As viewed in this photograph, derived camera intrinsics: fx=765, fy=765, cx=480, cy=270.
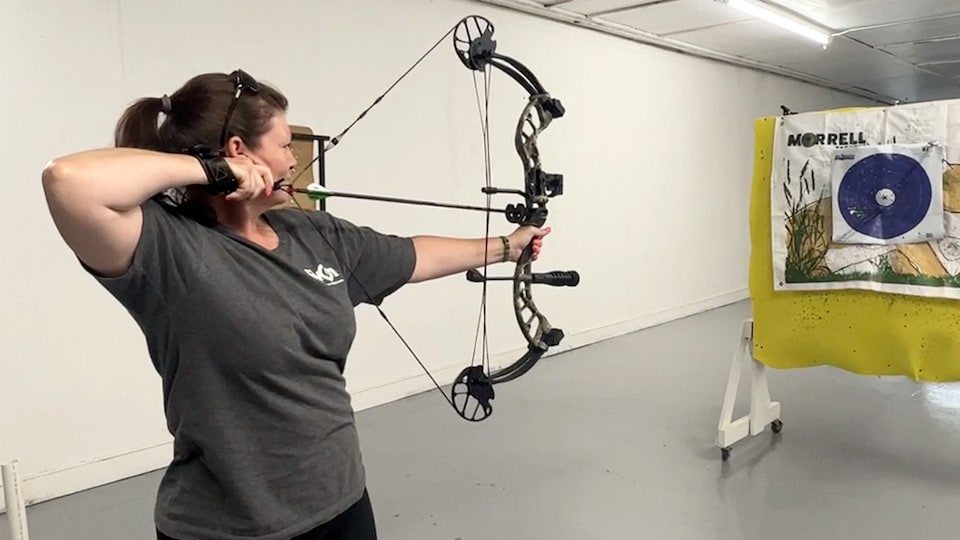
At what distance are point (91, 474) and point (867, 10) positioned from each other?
4.75 metres

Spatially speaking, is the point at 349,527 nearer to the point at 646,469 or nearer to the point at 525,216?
the point at 525,216

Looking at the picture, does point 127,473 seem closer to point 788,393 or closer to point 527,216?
point 527,216

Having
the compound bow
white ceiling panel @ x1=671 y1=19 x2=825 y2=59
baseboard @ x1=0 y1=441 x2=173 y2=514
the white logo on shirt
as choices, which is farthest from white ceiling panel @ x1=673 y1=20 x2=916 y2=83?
the white logo on shirt

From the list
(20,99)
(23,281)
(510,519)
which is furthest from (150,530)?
(20,99)

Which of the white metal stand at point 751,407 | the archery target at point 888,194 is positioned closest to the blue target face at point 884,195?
the archery target at point 888,194

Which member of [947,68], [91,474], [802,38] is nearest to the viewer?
[91,474]

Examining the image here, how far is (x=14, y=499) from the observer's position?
5.83 ft

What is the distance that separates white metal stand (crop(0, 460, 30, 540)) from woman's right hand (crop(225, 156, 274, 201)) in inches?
47.7

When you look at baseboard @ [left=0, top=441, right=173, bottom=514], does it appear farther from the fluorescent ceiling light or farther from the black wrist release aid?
the fluorescent ceiling light

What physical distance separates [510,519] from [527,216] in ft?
3.52

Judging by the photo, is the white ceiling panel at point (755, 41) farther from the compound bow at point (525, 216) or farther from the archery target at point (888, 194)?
the compound bow at point (525, 216)

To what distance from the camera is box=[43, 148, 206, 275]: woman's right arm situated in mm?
762

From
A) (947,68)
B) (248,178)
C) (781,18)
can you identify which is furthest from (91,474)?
(947,68)

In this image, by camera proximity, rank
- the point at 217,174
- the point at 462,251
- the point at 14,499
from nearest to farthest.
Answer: the point at 217,174, the point at 462,251, the point at 14,499
